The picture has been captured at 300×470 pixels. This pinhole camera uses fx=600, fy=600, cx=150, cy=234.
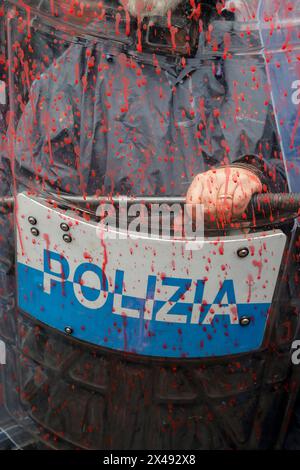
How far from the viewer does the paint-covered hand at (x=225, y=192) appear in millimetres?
1266

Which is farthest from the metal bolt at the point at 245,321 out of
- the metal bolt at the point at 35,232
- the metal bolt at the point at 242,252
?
the metal bolt at the point at 35,232

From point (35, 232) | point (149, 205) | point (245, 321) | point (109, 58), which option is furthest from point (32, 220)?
point (245, 321)

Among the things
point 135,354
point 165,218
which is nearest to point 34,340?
point 135,354

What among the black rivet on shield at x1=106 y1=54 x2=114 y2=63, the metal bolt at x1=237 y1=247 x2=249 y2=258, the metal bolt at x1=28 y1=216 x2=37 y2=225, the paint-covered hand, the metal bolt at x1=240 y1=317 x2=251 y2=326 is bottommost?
the metal bolt at x1=240 y1=317 x2=251 y2=326

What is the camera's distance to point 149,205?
1331mm

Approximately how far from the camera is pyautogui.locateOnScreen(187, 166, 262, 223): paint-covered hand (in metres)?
1.27

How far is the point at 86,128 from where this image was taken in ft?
4.33

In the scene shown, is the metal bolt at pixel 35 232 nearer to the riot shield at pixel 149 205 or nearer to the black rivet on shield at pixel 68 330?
Result: the riot shield at pixel 149 205

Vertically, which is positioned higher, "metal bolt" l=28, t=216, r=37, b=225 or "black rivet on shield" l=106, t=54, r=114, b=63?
"black rivet on shield" l=106, t=54, r=114, b=63

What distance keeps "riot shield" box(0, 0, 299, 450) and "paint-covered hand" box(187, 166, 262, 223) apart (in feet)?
0.07

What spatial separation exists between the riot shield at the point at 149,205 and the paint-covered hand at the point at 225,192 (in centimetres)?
2

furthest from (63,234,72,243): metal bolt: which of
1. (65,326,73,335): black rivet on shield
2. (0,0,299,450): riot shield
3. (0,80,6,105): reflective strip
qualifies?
(0,80,6,105): reflective strip

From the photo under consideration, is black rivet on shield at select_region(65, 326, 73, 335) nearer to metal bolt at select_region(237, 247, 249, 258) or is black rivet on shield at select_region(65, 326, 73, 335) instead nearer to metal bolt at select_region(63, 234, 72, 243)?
metal bolt at select_region(63, 234, 72, 243)

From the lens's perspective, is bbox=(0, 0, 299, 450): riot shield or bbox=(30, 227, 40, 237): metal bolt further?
bbox=(30, 227, 40, 237): metal bolt
